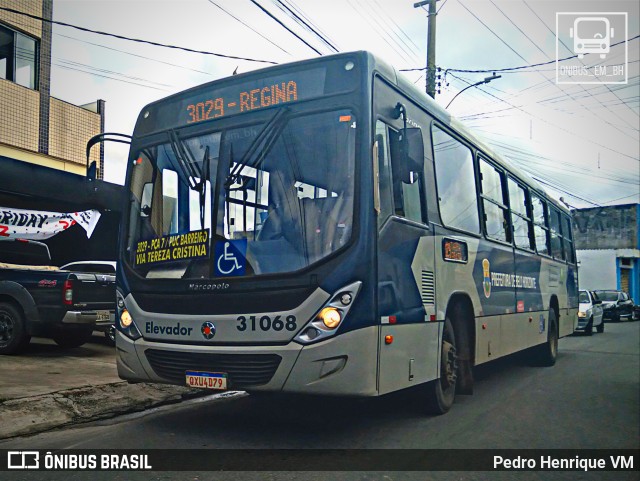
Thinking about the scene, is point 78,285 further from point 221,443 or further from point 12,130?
point 12,130

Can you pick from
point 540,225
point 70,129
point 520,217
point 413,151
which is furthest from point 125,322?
point 70,129

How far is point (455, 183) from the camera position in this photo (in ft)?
25.3

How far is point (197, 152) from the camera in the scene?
6.19 m

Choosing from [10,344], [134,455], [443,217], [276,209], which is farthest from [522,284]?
[10,344]

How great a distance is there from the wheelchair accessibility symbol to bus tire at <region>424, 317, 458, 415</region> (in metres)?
2.37

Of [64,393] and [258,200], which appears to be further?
[64,393]

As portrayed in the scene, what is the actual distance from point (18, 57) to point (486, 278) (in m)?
14.9

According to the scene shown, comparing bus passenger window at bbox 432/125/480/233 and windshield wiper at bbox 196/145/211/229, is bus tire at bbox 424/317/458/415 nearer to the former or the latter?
bus passenger window at bbox 432/125/480/233

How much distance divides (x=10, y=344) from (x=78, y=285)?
1.38 metres

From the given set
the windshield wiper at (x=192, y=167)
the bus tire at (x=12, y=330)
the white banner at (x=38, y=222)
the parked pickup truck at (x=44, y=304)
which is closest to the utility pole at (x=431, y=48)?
the white banner at (x=38, y=222)

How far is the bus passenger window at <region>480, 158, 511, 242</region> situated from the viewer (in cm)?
873

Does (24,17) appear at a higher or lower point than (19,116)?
higher

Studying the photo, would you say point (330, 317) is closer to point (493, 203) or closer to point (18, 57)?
point (493, 203)

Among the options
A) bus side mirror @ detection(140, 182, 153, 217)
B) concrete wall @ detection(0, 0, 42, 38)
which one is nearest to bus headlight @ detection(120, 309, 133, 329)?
bus side mirror @ detection(140, 182, 153, 217)
